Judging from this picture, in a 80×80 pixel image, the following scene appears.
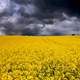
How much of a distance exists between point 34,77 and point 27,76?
344 mm

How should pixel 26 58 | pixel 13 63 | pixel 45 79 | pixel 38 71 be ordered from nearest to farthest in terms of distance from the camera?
pixel 45 79 → pixel 38 71 → pixel 13 63 → pixel 26 58

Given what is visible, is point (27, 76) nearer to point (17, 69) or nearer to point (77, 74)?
point (17, 69)

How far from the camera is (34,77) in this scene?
14.0 metres

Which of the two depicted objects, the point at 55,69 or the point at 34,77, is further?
the point at 55,69

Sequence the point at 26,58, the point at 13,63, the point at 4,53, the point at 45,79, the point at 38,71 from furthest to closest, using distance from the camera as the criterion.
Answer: the point at 4,53, the point at 26,58, the point at 13,63, the point at 38,71, the point at 45,79

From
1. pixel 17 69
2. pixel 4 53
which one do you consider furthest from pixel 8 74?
pixel 4 53

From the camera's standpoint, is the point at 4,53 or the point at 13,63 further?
the point at 4,53

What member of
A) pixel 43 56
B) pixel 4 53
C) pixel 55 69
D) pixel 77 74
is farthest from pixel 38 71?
pixel 4 53

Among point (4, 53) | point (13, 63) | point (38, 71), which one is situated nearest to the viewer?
point (38, 71)

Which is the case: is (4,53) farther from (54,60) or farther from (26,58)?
(54,60)

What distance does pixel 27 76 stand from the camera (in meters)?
14.0

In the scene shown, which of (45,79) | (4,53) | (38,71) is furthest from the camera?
(4,53)

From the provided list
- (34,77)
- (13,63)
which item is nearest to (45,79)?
(34,77)

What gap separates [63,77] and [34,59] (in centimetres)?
319
